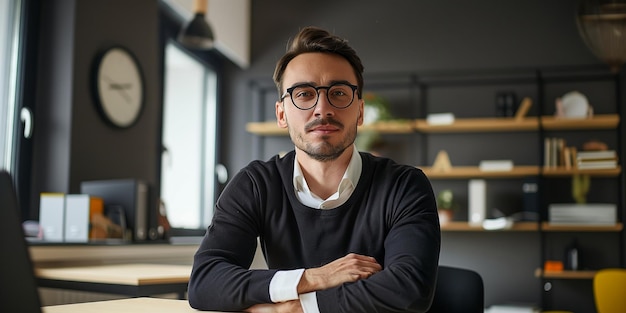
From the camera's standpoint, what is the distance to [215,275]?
177 cm

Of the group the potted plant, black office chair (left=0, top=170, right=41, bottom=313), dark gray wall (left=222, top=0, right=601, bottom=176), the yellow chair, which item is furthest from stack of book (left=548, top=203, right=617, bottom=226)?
black office chair (left=0, top=170, right=41, bottom=313)

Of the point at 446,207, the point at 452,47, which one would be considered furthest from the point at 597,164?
the point at 452,47

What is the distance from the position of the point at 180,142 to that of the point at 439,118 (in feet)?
6.89

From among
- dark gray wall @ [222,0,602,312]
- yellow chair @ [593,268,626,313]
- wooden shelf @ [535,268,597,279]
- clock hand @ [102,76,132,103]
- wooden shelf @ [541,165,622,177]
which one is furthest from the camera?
dark gray wall @ [222,0,602,312]

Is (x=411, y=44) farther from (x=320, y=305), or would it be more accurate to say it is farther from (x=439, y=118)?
(x=320, y=305)

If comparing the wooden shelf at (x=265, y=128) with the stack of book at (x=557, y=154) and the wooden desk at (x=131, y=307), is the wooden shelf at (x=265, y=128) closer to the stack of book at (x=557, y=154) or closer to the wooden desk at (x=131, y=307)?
the stack of book at (x=557, y=154)

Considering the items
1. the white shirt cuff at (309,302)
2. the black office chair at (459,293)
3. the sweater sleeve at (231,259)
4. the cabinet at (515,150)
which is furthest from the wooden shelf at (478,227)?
the white shirt cuff at (309,302)

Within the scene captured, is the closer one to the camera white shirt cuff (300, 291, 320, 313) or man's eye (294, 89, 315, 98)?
white shirt cuff (300, 291, 320, 313)

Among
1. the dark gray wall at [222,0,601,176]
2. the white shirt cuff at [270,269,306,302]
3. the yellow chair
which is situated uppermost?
the dark gray wall at [222,0,601,176]

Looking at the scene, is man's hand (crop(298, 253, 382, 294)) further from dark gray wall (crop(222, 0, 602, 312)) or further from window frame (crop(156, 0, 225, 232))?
dark gray wall (crop(222, 0, 602, 312))

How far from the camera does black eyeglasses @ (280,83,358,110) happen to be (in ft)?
6.49

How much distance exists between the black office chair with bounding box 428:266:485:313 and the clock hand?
111 inches

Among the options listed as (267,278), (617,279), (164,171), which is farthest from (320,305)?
(164,171)

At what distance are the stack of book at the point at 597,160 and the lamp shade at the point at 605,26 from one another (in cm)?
235
